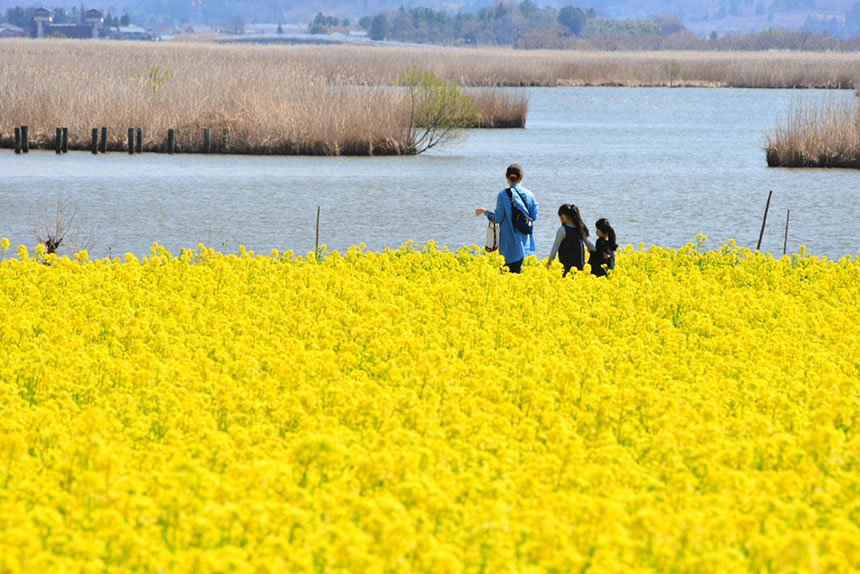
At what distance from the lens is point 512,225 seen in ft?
45.7

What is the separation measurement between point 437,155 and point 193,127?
25.0 feet

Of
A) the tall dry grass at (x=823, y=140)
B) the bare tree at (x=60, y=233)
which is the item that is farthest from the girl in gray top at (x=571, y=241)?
the tall dry grass at (x=823, y=140)

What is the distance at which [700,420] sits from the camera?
8062 millimetres

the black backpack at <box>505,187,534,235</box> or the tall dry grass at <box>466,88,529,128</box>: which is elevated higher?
the tall dry grass at <box>466,88,529,128</box>

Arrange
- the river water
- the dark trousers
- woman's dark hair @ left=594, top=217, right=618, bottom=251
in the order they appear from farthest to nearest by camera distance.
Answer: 1. the river water
2. the dark trousers
3. woman's dark hair @ left=594, top=217, right=618, bottom=251

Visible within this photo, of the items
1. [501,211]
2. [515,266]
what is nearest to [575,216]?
[501,211]

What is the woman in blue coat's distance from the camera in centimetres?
1368

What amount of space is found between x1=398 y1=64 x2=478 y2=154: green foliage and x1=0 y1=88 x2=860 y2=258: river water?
2.16 feet

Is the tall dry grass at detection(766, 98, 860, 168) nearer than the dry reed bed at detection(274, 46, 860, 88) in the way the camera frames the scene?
Yes

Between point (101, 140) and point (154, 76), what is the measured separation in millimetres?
7389

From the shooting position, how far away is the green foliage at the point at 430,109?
121ft

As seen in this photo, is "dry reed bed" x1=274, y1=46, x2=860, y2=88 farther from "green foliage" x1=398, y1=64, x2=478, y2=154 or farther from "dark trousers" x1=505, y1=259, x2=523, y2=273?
"dark trousers" x1=505, y1=259, x2=523, y2=273

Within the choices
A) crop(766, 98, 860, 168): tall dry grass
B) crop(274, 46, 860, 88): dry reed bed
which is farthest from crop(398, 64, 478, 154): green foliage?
crop(274, 46, 860, 88): dry reed bed

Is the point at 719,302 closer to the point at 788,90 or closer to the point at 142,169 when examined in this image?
the point at 142,169
